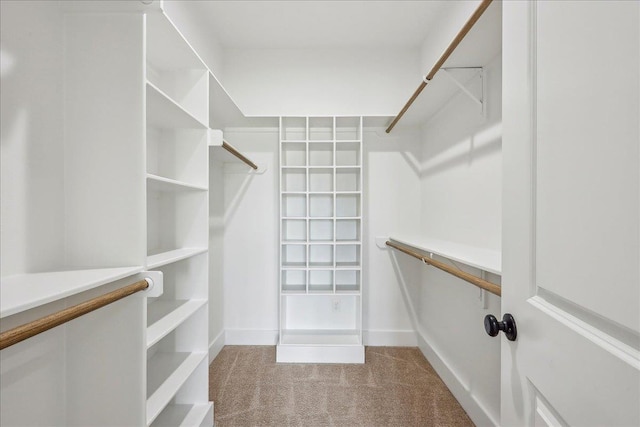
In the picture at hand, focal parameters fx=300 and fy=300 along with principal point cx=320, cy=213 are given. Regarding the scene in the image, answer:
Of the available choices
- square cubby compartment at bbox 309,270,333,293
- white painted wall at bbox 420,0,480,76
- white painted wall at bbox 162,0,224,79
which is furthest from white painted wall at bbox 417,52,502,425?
white painted wall at bbox 162,0,224,79

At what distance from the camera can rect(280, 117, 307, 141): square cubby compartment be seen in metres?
2.39

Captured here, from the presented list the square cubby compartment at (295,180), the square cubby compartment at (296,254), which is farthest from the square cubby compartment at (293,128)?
the square cubby compartment at (296,254)

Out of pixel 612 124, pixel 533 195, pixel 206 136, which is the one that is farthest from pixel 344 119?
pixel 612 124

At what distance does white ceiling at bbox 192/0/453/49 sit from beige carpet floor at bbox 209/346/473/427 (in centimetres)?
249

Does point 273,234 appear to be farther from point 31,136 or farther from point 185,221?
point 31,136

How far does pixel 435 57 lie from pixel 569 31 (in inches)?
73.9

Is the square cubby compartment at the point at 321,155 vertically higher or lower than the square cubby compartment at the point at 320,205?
higher

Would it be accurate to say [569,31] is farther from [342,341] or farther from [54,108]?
[342,341]

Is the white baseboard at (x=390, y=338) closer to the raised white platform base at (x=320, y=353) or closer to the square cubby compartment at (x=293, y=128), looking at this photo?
the raised white platform base at (x=320, y=353)

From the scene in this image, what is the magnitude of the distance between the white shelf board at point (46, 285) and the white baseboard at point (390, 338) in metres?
2.07

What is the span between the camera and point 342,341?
237cm

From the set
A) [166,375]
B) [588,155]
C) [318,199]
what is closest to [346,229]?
[318,199]

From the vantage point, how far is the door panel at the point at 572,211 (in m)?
0.40

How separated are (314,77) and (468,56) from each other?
139cm
